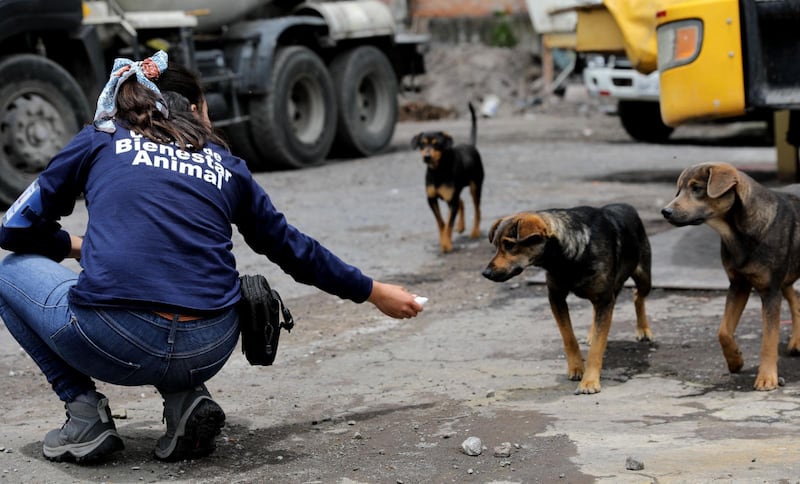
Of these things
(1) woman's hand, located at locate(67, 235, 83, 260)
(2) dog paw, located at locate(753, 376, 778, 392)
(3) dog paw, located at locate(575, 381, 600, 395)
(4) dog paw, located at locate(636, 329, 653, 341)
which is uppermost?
(1) woman's hand, located at locate(67, 235, 83, 260)

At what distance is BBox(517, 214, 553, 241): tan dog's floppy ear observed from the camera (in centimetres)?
494

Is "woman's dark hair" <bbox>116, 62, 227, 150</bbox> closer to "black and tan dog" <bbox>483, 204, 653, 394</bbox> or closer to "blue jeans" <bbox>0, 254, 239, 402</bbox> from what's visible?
"blue jeans" <bbox>0, 254, 239, 402</bbox>

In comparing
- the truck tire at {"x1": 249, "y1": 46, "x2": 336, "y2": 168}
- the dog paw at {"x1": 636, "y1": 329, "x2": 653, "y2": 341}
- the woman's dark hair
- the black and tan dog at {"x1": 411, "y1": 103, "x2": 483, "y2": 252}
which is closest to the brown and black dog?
the dog paw at {"x1": 636, "y1": 329, "x2": 653, "y2": 341}

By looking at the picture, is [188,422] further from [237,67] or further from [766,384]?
[237,67]

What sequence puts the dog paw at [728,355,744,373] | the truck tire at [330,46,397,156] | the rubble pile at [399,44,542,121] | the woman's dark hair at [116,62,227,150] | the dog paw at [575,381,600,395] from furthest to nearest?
the rubble pile at [399,44,542,121], the truck tire at [330,46,397,156], the dog paw at [728,355,744,373], the dog paw at [575,381,600,395], the woman's dark hair at [116,62,227,150]

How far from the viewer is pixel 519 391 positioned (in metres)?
5.09

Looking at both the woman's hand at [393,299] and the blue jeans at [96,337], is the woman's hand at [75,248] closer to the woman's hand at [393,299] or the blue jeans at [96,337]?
the blue jeans at [96,337]

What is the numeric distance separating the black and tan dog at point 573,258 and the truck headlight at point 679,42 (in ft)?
7.69

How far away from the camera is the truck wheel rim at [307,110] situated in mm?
13812

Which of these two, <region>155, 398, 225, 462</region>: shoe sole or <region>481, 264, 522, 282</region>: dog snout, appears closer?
<region>155, 398, 225, 462</region>: shoe sole

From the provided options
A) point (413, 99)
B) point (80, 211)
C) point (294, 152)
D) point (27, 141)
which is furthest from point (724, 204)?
point (413, 99)

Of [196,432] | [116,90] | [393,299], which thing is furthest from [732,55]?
[196,432]

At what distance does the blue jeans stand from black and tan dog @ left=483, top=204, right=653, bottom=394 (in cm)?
141

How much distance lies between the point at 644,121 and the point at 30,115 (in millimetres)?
7943
